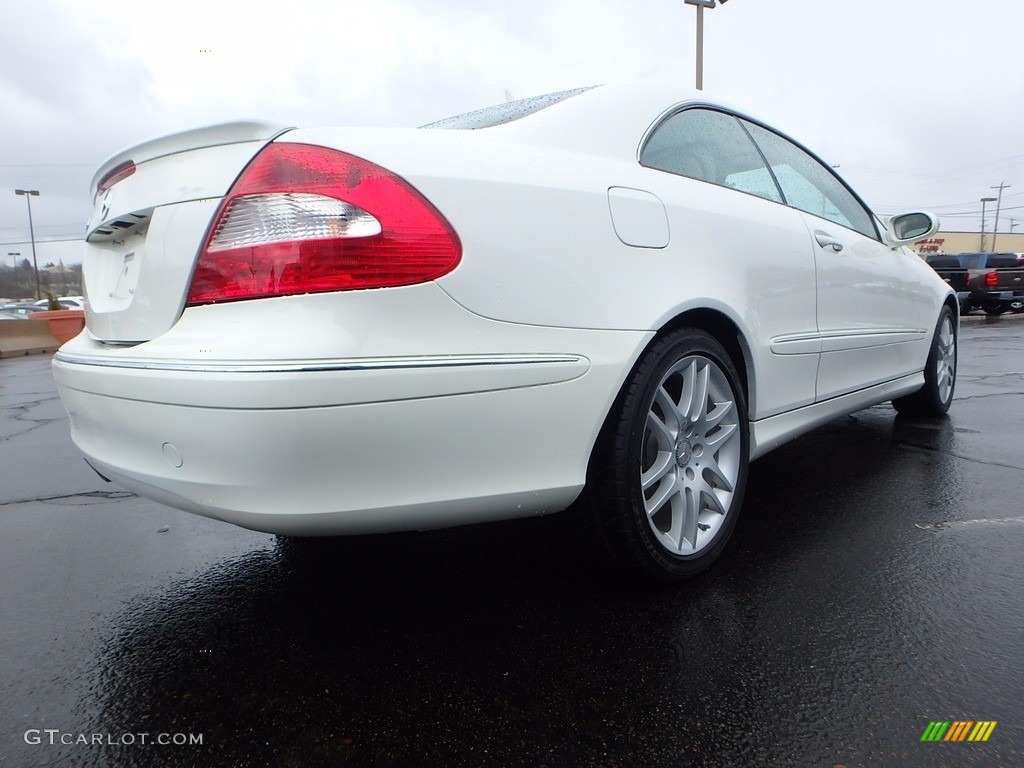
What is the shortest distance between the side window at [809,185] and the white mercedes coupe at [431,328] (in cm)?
75

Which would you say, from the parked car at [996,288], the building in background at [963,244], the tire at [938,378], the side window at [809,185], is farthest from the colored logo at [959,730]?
the building in background at [963,244]

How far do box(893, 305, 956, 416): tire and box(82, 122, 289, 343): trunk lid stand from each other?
4020 mm

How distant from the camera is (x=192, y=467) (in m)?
1.52

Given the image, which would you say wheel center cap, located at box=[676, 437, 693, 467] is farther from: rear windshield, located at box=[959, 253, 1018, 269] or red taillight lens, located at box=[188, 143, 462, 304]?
rear windshield, located at box=[959, 253, 1018, 269]

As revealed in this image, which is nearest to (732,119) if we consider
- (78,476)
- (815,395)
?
(815,395)

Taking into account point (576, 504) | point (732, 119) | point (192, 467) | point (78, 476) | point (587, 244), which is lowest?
point (78, 476)

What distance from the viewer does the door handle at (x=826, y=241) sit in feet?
9.39

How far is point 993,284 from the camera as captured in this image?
17.2m

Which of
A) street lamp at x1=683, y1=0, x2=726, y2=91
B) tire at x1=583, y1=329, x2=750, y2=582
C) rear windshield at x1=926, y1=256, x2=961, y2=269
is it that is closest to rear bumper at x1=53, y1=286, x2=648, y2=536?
tire at x1=583, y1=329, x2=750, y2=582

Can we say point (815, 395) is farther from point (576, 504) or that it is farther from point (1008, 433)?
point (1008, 433)

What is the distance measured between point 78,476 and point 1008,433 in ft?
16.6

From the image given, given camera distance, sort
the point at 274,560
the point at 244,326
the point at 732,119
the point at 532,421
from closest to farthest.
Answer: the point at 244,326 → the point at 532,421 → the point at 274,560 → the point at 732,119

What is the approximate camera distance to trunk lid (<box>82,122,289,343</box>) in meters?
1.65

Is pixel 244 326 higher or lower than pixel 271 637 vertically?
higher
